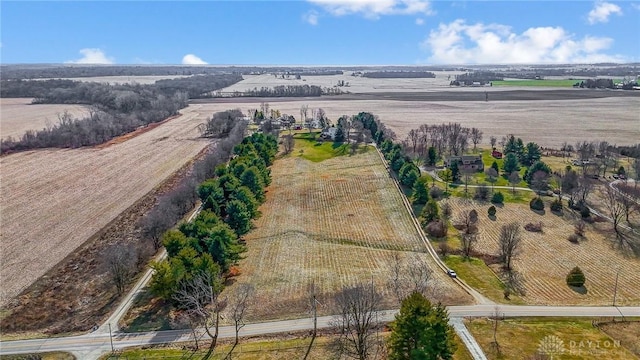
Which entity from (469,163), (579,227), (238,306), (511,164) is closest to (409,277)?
(238,306)

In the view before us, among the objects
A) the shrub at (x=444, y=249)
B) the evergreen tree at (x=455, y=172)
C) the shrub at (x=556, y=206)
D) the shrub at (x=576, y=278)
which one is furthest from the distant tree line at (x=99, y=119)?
the shrub at (x=576, y=278)

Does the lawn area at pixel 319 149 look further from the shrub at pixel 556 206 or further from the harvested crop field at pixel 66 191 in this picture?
the shrub at pixel 556 206

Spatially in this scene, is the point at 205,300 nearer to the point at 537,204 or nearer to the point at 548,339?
the point at 548,339

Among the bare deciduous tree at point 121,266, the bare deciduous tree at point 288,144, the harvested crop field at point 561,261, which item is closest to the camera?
the harvested crop field at point 561,261

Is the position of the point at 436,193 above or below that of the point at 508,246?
above

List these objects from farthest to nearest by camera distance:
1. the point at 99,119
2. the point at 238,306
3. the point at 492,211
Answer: the point at 99,119
the point at 492,211
the point at 238,306

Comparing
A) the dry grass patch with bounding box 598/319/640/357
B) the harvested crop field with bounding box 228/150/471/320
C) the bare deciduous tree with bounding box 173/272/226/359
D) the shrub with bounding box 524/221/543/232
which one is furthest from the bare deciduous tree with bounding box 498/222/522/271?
the bare deciduous tree with bounding box 173/272/226/359

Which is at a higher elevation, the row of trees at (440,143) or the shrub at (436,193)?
the row of trees at (440,143)
